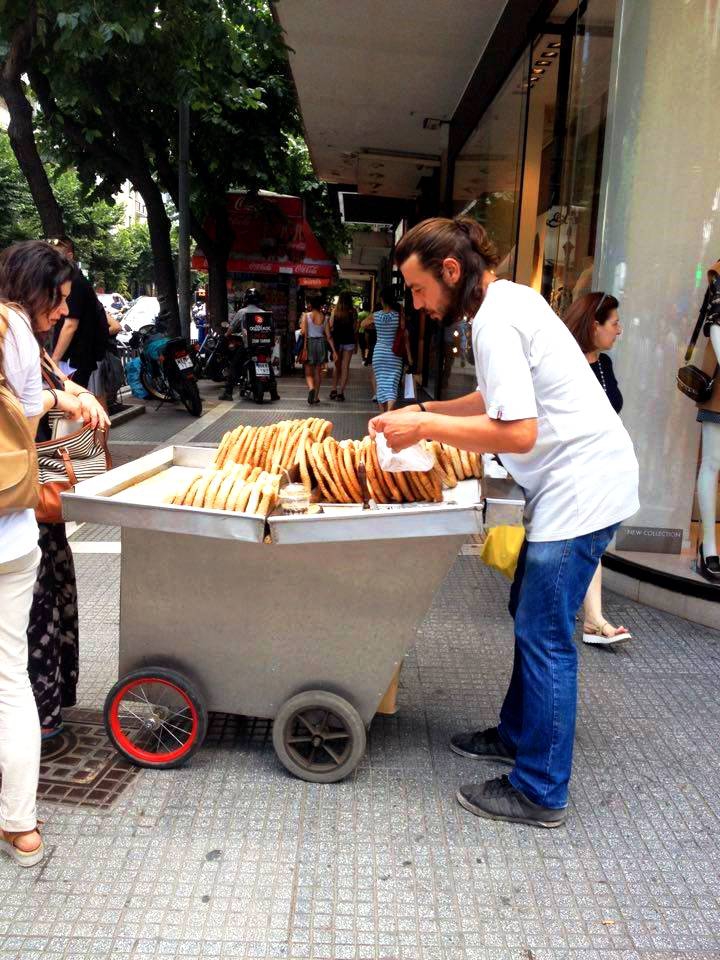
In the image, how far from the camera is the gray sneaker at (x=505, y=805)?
8.85 feet

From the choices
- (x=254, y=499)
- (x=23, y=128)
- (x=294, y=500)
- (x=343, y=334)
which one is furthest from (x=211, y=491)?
(x=343, y=334)

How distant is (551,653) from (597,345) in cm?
187

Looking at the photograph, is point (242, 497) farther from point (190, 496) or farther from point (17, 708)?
point (17, 708)

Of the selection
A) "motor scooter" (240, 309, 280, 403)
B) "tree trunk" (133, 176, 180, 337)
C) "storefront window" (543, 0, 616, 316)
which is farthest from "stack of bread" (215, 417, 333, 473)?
"tree trunk" (133, 176, 180, 337)

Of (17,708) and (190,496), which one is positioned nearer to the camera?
(17,708)

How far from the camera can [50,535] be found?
2957 mm

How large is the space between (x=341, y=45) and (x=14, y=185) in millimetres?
25052

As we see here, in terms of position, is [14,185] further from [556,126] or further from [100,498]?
[100,498]

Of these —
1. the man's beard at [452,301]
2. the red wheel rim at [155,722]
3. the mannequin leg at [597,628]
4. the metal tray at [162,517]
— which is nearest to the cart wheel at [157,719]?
the red wheel rim at [155,722]

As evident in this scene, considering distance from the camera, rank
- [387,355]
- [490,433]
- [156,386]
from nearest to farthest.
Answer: [490,433] < [387,355] < [156,386]

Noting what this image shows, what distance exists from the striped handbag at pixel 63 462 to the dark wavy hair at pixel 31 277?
1.60ft

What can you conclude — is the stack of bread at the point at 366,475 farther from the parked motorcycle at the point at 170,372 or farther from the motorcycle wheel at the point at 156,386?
the motorcycle wheel at the point at 156,386

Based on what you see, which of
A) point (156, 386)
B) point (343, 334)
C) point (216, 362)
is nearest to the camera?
point (156, 386)

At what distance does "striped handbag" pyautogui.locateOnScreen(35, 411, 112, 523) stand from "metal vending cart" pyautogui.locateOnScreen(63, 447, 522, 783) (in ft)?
0.42
